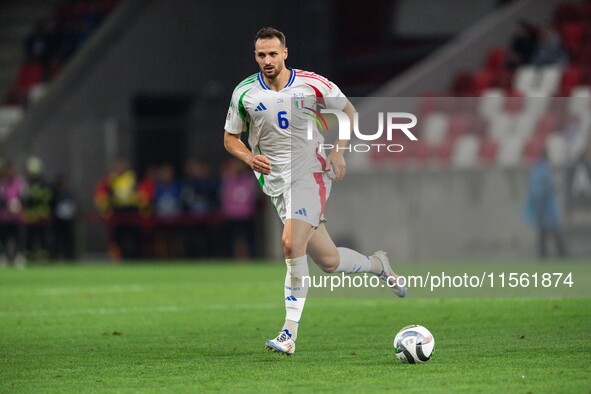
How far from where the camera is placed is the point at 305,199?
8328 mm

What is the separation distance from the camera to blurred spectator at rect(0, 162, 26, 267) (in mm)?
24297

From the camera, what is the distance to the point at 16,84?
2984cm

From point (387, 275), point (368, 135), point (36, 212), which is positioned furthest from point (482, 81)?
point (387, 275)

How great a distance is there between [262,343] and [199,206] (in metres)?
14.5

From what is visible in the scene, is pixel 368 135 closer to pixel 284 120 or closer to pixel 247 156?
pixel 284 120

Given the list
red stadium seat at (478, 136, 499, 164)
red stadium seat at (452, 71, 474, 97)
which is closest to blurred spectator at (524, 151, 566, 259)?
red stadium seat at (478, 136, 499, 164)

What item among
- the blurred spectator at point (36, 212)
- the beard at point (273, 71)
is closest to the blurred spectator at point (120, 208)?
the blurred spectator at point (36, 212)

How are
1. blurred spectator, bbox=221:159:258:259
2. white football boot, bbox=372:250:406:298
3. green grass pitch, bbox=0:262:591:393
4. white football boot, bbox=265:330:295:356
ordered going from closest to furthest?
green grass pitch, bbox=0:262:591:393 < white football boot, bbox=265:330:295:356 < white football boot, bbox=372:250:406:298 < blurred spectator, bbox=221:159:258:259

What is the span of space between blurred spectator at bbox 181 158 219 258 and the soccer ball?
51.9ft

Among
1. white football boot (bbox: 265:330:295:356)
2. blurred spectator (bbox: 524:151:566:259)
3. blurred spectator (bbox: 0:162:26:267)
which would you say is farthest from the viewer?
blurred spectator (bbox: 0:162:26:267)

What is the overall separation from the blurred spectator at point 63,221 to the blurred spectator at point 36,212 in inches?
6.9

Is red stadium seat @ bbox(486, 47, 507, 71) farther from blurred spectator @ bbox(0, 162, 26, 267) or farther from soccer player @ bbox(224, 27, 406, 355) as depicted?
soccer player @ bbox(224, 27, 406, 355)

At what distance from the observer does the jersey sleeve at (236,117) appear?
841 cm

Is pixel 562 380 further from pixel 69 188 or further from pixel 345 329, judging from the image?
pixel 69 188
